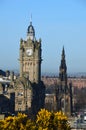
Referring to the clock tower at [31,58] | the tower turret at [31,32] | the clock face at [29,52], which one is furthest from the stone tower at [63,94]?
the tower turret at [31,32]

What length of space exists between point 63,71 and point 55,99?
423 cm

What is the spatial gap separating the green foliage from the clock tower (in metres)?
47.3

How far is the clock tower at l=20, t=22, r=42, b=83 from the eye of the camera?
106812 millimetres

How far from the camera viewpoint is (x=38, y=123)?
5797 cm

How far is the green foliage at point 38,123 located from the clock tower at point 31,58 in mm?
47340

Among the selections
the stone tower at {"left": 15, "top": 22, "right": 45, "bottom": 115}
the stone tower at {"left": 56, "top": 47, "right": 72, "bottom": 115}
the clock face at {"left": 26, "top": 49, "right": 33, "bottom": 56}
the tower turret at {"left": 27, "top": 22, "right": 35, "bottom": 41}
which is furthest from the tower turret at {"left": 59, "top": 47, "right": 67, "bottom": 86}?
the tower turret at {"left": 27, "top": 22, "right": 35, "bottom": 41}

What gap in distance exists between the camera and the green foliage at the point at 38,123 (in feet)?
182

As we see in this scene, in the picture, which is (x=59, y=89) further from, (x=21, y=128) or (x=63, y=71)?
(x=21, y=128)

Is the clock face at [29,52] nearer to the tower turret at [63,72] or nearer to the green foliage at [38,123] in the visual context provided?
the tower turret at [63,72]

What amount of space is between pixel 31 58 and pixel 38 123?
49498 millimetres

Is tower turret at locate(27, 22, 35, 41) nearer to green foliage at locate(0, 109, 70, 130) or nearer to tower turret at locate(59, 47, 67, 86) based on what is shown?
tower turret at locate(59, 47, 67, 86)

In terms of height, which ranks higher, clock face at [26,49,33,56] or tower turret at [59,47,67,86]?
clock face at [26,49,33,56]

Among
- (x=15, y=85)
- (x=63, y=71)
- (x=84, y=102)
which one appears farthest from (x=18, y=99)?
(x=84, y=102)

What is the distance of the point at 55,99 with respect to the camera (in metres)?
104
